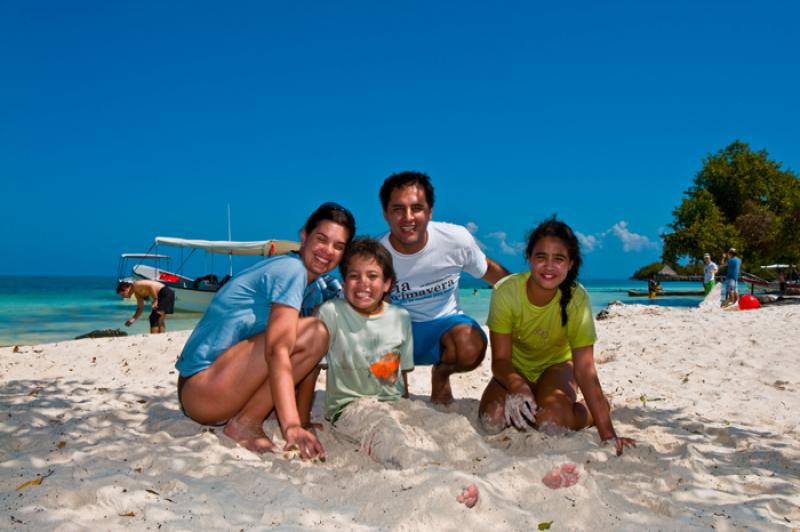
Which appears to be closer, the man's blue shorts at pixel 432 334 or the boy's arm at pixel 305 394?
the boy's arm at pixel 305 394

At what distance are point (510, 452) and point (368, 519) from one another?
131 cm

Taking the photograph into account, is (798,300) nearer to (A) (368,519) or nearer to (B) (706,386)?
(B) (706,386)

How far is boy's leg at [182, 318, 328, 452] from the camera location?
3055 millimetres

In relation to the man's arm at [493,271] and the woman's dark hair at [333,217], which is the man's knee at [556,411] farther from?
the woman's dark hair at [333,217]

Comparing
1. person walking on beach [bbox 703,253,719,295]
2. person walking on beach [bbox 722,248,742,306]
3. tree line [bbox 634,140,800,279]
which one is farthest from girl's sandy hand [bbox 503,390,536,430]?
tree line [bbox 634,140,800,279]

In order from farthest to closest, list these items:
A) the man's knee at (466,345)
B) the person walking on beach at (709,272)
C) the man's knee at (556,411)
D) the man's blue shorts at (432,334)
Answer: the person walking on beach at (709,272), the man's blue shorts at (432,334), the man's knee at (466,345), the man's knee at (556,411)

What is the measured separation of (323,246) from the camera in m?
3.24

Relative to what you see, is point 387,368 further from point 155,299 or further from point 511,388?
point 155,299

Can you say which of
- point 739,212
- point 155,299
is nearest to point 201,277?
point 155,299

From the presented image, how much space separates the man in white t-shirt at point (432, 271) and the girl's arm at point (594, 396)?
0.84 meters

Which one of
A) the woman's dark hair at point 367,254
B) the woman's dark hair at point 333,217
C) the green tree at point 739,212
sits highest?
the green tree at point 739,212

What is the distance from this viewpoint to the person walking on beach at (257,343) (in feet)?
9.77

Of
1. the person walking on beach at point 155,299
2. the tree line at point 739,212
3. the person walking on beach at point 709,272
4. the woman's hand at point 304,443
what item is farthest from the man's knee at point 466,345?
the tree line at point 739,212

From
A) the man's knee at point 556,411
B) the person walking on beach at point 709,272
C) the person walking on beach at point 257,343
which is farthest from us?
the person walking on beach at point 709,272
